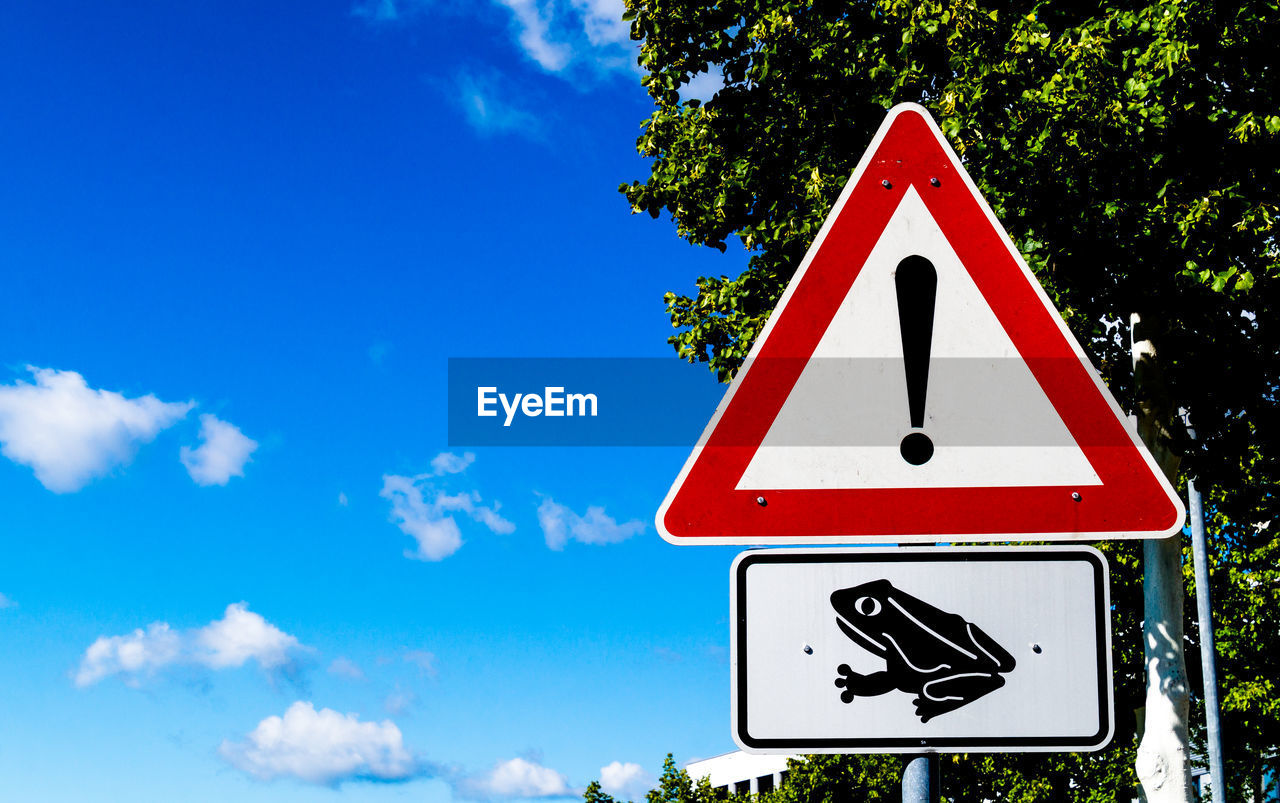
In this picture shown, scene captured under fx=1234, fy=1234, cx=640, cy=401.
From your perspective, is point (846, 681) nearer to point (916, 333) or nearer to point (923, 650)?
point (923, 650)

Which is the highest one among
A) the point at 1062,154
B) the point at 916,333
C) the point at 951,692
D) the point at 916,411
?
the point at 1062,154

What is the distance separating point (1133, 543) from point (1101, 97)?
11.1 metres

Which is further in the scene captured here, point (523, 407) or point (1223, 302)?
point (1223, 302)

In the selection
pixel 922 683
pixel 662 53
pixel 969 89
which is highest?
pixel 662 53

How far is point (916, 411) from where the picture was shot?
203 cm

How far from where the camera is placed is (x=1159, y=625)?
12469 millimetres

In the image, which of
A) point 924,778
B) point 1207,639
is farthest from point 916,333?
point 1207,639

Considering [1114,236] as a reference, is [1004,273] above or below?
below

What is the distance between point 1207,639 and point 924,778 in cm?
1871

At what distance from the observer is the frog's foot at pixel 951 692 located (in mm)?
1907

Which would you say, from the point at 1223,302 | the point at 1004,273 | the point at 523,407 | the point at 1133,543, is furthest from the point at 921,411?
the point at 1133,543

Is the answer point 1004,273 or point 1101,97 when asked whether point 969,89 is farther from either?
point 1004,273

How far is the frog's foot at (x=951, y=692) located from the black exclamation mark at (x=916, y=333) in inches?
13.7

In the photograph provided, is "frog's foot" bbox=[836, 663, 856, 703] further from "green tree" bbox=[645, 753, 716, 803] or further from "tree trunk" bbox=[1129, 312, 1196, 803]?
"green tree" bbox=[645, 753, 716, 803]
